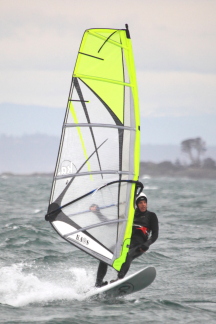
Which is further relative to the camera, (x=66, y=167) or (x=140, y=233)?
(x=140, y=233)

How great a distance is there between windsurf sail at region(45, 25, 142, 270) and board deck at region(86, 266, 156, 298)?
0.76 feet

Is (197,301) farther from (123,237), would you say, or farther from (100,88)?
(100,88)

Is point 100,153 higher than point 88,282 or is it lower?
higher

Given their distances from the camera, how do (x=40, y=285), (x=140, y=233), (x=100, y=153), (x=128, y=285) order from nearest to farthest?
(x=128, y=285)
(x=100, y=153)
(x=140, y=233)
(x=40, y=285)

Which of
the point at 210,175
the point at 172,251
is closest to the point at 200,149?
the point at 210,175

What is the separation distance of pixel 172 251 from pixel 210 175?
265ft

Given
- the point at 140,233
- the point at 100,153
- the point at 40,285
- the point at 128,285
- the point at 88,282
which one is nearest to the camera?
the point at 128,285

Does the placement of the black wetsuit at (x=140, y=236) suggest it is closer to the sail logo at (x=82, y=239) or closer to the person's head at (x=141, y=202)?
the person's head at (x=141, y=202)

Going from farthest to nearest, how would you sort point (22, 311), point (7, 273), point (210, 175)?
point (210, 175) → point (7, 273) → point (22, 311)

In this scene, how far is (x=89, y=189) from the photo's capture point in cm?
693

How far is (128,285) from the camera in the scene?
682cm

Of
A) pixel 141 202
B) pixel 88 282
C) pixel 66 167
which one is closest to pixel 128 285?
pixel 141 202

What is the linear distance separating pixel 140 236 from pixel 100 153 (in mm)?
1092

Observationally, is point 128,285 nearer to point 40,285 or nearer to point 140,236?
point 140,236
